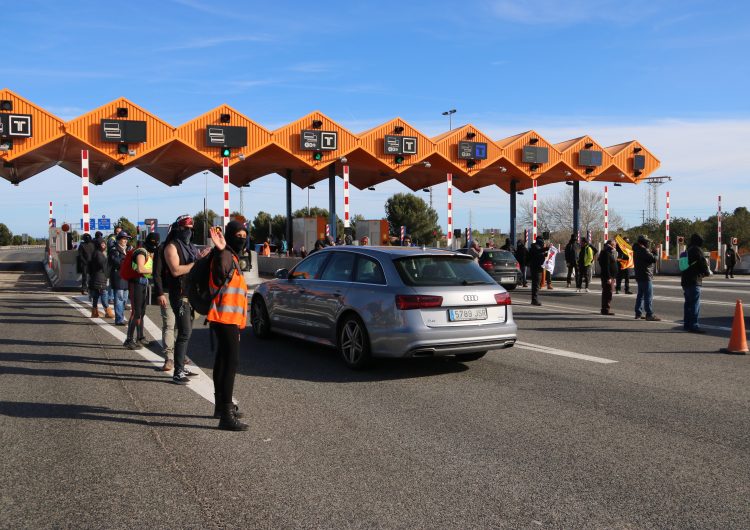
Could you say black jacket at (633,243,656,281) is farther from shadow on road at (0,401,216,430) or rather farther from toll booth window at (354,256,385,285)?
shadow on road at (0,401,216,430)

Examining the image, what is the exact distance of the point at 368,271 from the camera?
328 inches

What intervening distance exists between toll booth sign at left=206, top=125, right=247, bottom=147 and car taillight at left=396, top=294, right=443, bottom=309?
22.4 metres

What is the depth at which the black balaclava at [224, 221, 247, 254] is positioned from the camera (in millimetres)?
5832

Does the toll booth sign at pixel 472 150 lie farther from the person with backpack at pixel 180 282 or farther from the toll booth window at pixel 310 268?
the person with backpack at pixel 180 282

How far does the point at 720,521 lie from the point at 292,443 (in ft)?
9.51

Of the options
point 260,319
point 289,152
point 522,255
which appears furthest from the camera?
point 289,152

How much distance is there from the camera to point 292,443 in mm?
5234

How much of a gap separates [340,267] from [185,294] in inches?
95.7

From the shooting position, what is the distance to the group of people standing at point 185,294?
5.67 metres

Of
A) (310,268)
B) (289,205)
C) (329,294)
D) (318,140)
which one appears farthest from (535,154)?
(329,294)

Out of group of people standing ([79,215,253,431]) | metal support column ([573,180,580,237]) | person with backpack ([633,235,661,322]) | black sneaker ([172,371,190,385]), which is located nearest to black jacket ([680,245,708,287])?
person with backpack ([633,235,661,322])

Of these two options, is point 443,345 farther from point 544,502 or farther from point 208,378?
point 544,502

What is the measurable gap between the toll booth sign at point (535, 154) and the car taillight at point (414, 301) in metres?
28.8

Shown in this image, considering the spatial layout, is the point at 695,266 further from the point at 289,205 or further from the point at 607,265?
the point at 289,205
